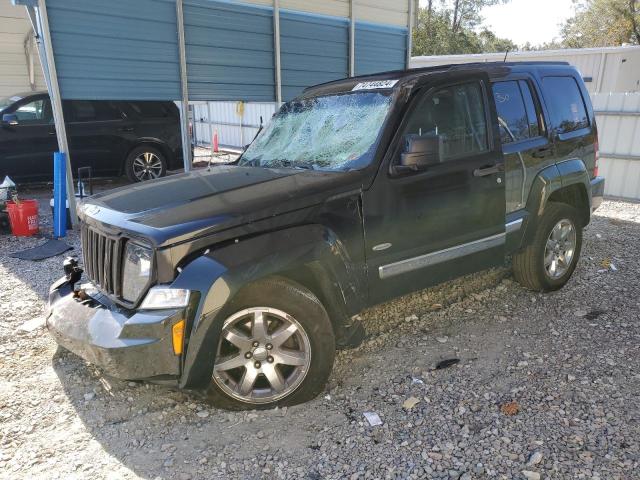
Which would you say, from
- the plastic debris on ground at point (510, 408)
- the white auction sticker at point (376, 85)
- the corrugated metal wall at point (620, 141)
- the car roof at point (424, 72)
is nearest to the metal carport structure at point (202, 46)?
the car roof at point (424, 72)

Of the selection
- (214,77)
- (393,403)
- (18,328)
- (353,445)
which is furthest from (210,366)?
(214,77)

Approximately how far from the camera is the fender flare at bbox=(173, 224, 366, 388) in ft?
8.54

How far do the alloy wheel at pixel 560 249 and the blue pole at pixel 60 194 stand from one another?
19.7 ft

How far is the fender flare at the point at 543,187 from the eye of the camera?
168 inches

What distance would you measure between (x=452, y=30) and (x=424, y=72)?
3628cm

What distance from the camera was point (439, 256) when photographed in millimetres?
3629

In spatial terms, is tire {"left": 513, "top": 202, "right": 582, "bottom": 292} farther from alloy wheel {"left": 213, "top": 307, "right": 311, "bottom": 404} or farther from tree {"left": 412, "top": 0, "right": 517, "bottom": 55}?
tree {"left": 412, "top": 0, "right": 517, "bottom": 55}

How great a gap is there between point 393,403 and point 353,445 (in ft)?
1.57

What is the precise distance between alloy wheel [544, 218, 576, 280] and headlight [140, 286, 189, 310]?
3417 mm

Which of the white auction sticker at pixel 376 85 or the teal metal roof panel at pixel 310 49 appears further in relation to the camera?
the teal metal roof panel at pixel 310 49

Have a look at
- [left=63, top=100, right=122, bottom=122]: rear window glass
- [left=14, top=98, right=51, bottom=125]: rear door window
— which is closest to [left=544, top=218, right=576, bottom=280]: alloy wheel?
[left=63, top=100, right=122, bottom=122]: rear window glass

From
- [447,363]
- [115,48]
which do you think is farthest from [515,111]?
[115,48]

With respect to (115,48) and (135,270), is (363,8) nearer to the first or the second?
(115,48)

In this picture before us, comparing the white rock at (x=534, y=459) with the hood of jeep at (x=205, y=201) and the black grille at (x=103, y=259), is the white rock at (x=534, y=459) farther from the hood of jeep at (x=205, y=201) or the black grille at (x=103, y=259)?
the black grille at (x=103, y=259)
